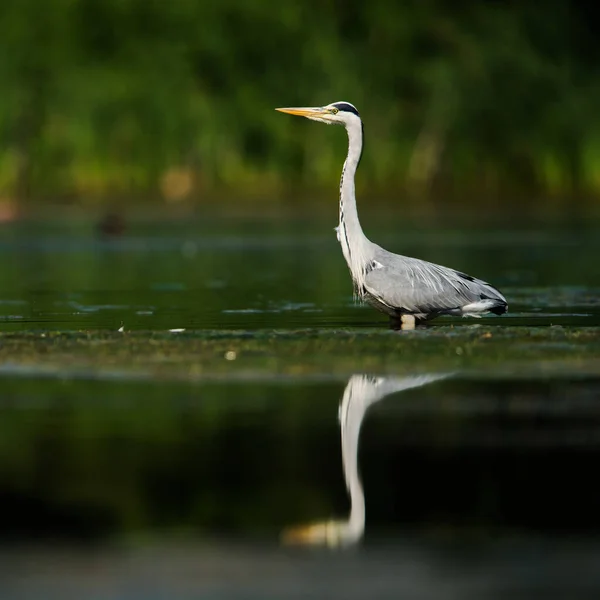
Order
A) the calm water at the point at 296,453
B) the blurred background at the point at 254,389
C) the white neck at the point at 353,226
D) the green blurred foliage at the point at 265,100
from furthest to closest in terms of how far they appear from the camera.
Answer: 1. the green blurred foliage at the point at 265,100
2. the white neck at the point at 353,226
3. the blurred background at the point at 254,389
4. the calm water at the point at 296,453

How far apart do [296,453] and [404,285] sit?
539 cm

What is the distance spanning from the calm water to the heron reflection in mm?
16

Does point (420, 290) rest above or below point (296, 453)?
above

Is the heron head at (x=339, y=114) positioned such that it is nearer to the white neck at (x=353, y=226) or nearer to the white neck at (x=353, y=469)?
the white neck at (x=353, y=226)

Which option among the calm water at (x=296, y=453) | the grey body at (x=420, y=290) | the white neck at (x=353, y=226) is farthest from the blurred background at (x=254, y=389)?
the white neck at (x=353, y=226)

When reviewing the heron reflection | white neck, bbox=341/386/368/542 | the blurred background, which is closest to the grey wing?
the blurred background

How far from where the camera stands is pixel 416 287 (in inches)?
511

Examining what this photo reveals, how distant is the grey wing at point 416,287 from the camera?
1296 centimetres

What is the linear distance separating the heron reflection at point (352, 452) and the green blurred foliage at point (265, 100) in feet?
124

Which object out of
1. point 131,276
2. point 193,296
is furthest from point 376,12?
point 193,296

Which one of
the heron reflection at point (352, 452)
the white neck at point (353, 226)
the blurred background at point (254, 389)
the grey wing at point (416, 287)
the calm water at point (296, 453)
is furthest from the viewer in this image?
the white neck at point (353, 226)

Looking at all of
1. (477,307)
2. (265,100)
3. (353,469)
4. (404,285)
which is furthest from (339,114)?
(265,100)

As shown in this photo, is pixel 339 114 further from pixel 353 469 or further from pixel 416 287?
pixel 353 469

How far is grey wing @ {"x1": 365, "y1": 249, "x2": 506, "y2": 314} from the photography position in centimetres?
1296
